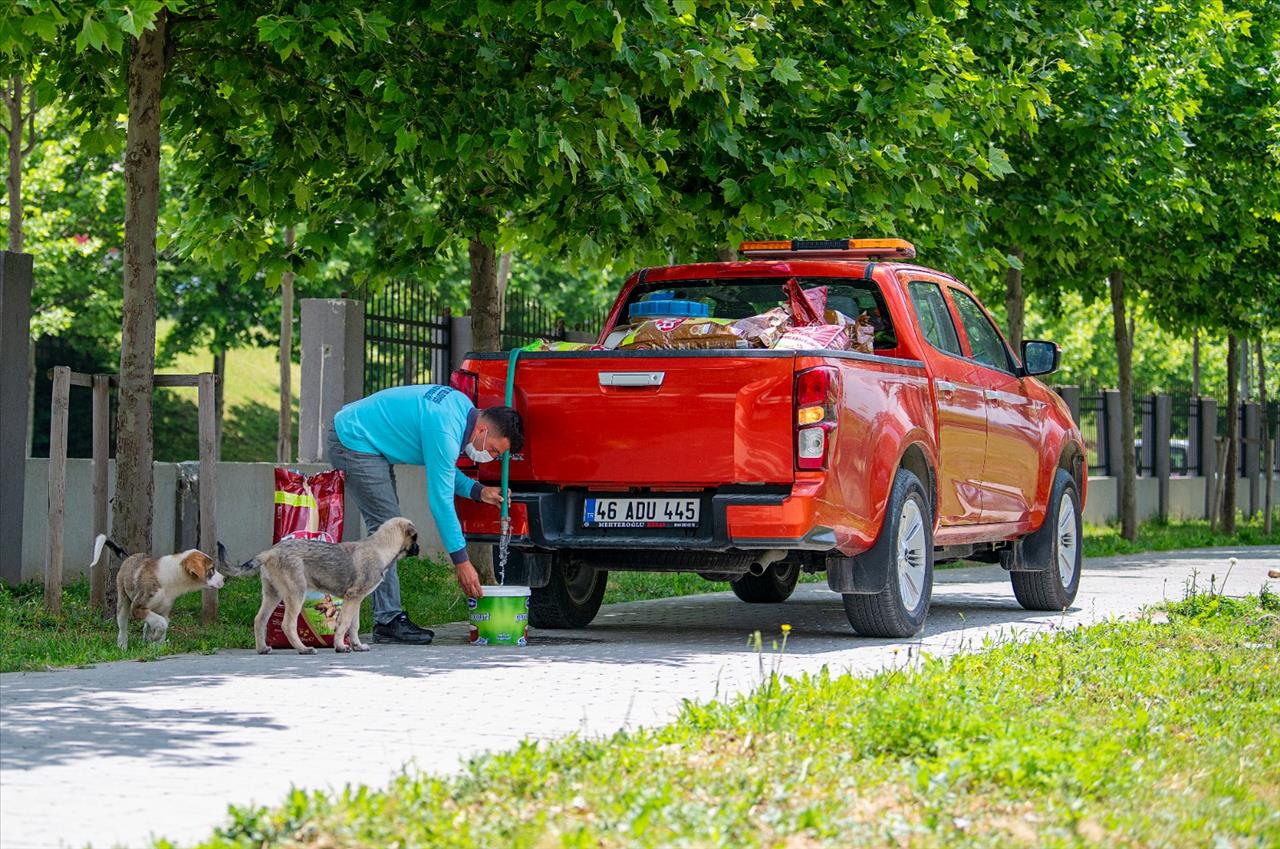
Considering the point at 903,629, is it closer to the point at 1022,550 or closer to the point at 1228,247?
the point at 1022,550

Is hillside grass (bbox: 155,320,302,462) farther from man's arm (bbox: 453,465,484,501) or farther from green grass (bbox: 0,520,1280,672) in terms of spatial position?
man's arm (bbox: 453,465,484,501)

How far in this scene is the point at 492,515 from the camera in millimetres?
10297

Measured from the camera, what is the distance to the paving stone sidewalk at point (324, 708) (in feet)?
17.8

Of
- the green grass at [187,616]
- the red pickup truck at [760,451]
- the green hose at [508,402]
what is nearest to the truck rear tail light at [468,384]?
the red pickup truck at [760,451]

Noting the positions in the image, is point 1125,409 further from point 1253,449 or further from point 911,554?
point 911,554

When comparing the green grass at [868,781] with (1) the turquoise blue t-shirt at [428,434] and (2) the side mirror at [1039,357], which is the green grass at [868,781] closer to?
(1) the turquoise blue t-shirt at [428,434]

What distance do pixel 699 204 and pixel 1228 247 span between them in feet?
40.1

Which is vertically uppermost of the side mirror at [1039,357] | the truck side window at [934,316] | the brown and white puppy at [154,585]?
the truck side window at [934,316]

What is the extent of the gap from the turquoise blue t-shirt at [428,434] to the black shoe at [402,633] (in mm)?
663

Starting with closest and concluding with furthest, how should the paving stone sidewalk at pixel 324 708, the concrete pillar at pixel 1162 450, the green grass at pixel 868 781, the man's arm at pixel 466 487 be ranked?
the green grass at pixel 868 781
the paving stone sidewalk at pixel 324 708
the man's arm at pixel 466 487
the concrete pillar at pixel 1162 450

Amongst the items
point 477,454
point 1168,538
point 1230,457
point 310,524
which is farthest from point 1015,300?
point 310,524

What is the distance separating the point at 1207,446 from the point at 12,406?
2802 cm

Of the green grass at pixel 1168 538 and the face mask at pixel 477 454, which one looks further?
the green grass at pixel 1168 538

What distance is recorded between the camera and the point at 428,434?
32.8ft
